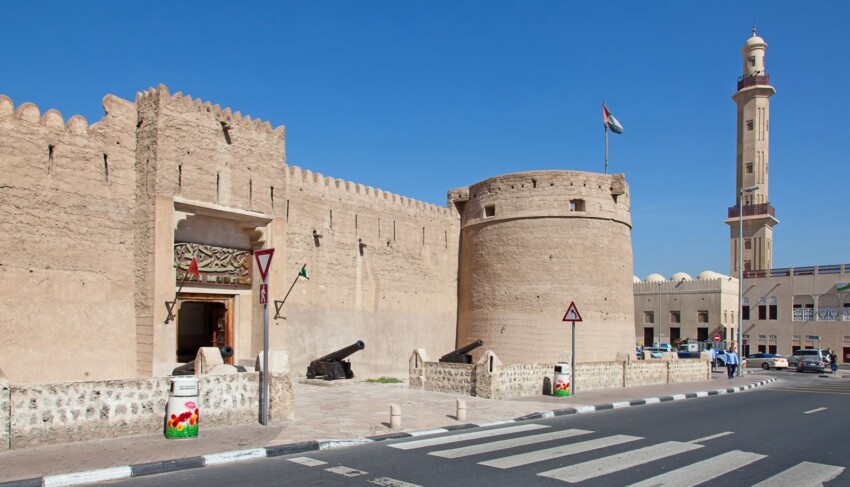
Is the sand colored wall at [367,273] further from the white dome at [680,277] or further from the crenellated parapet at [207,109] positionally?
the white dome at [680,277]

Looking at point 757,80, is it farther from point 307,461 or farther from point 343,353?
point 307,461

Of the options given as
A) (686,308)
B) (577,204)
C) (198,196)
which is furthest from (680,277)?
(198,196)

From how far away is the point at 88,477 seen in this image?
7414 millimetres

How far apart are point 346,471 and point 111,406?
11.6 feet

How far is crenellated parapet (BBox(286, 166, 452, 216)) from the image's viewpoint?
21.1 m

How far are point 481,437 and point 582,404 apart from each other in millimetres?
5243

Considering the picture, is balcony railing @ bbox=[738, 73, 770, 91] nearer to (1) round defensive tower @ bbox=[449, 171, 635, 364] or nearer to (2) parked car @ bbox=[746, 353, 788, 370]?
(2) parked car @ bbox=[746, 353, 788, 370]

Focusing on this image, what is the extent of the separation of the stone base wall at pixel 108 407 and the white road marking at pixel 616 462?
5002 mm

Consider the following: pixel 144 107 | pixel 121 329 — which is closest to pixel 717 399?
pixel 121 329

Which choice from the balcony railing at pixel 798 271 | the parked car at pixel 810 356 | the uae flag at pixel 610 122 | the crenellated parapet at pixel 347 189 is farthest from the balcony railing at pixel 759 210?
the crenellated parapet at pixel 347 189

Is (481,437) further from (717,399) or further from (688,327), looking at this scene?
(688,327)

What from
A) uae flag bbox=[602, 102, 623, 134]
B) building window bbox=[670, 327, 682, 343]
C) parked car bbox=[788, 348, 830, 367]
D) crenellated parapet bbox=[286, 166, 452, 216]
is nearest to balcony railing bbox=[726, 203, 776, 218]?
building window bbox=[670, 327, 682, 343]

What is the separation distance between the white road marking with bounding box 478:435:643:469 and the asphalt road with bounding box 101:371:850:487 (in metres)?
0.01

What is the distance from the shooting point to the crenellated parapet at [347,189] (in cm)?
2108
